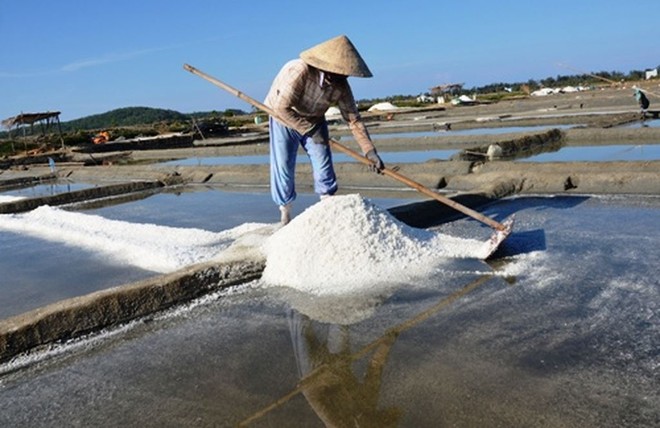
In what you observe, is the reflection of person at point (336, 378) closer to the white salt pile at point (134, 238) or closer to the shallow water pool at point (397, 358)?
the shallow water pool at point (397, 358)

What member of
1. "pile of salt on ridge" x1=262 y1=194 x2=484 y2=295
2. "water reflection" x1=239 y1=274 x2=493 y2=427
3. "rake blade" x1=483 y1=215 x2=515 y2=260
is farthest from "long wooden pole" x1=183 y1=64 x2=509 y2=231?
"water reflection" x1=239 y1=274 x2=493 y2=427

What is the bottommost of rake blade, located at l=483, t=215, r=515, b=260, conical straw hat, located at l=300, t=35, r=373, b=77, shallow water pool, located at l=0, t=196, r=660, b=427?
shallow water pool, located at l=0, t=196, r=660, b=427

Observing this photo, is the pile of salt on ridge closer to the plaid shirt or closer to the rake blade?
the rake blade

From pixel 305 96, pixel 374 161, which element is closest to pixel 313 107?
pixel 305 96

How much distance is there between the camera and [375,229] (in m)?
2.75

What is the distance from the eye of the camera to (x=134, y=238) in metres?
3.98

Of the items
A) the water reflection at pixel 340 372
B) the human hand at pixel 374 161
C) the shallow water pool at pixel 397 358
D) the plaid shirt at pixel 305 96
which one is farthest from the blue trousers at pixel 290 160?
the water reflection at pixel 340 372

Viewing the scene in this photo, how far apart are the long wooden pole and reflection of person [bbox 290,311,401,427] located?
111 cm

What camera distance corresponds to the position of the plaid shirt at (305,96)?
298 cm

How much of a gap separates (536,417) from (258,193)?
16.3 ft

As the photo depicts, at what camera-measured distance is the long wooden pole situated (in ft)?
9.78

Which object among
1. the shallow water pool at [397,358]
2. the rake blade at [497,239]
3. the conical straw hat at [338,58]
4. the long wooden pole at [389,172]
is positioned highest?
the conical straw hat at [338,58]

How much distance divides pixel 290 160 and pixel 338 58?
671 mm

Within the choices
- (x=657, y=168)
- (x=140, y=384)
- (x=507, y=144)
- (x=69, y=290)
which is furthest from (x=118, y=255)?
(x=507, y=144)
